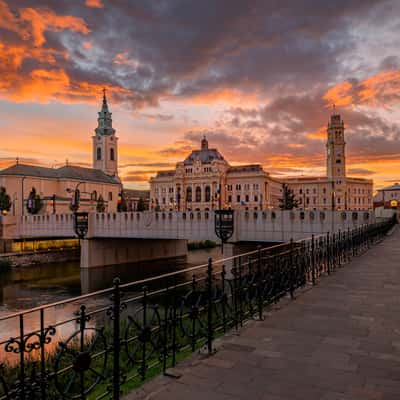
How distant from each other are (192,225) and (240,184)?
68.4 meters

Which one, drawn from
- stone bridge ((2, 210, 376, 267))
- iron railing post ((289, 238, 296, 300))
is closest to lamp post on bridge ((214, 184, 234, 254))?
stone bridge ((2, 210, 376, 267))

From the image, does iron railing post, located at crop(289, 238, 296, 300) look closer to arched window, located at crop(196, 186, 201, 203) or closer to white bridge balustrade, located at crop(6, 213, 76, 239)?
white bridge balustrade, located at crop(6, 213, 76, 239)

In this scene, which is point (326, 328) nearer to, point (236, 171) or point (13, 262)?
point (13, 262)

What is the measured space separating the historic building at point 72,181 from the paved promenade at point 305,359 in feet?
174

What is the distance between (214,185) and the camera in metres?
96.4

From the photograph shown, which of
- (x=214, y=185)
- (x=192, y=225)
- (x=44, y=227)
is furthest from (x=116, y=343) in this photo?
(x=214, y=185)

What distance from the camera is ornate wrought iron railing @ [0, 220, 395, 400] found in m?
3.67

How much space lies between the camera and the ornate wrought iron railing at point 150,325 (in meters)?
3.67

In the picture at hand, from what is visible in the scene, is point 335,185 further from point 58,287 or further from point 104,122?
point 58,287

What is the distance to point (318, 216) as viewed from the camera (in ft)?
79.0

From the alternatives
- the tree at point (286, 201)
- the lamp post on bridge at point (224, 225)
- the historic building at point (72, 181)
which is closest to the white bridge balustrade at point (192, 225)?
the lamp post on bridge at point (224, 225)

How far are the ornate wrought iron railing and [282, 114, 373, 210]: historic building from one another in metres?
85.0

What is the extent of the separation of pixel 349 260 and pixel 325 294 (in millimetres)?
6465

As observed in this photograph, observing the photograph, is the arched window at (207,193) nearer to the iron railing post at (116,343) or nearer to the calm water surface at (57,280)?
the calm water surface at (57,280)
